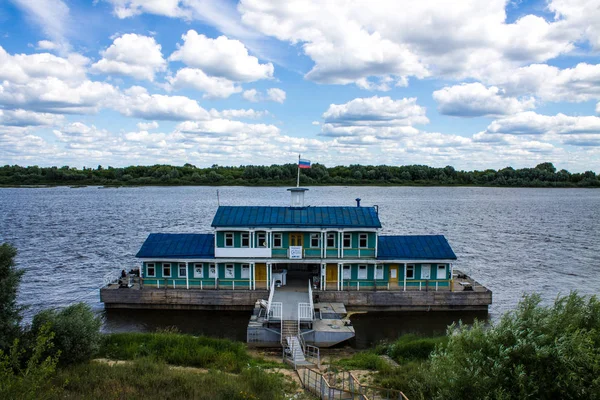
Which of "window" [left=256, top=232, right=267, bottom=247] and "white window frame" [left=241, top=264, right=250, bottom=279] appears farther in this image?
"white window frame" [left=241, top=264, right=250, bottom=279]

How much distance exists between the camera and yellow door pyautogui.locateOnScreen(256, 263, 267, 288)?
3069cm

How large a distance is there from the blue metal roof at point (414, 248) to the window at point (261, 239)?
23.2 ft

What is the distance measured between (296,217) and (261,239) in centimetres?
257

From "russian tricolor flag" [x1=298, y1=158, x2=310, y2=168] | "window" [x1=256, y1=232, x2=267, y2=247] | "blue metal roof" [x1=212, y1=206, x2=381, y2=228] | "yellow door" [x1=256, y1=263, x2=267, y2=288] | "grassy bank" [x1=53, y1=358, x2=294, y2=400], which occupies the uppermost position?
"russian tricolor flag" [x1=298, y1=158, x2=310, y2=168]

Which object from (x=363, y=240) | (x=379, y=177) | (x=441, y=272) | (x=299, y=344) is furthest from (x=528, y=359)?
(x=379, y=177)

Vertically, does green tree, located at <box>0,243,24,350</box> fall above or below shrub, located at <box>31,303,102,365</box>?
above

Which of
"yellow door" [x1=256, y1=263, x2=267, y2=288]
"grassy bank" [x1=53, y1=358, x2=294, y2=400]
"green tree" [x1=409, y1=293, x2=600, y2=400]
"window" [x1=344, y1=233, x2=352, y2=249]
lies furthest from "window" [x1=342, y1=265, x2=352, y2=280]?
"green tree" [x1=409, y1=293, x2=600, y2=400]

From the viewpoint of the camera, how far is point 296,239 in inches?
1199

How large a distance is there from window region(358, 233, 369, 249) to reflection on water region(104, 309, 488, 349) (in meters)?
4.12

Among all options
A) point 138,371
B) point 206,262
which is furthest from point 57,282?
point 138,371

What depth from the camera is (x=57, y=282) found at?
3866 cm

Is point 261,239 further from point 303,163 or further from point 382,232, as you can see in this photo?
point 382,232

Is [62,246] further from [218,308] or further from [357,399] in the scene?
[357,399]

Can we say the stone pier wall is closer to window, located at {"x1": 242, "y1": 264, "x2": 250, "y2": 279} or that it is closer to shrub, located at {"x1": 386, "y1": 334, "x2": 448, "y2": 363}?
window, located at {"x1": 242, "y1": 264, "x2": 250, "y2": 279}
